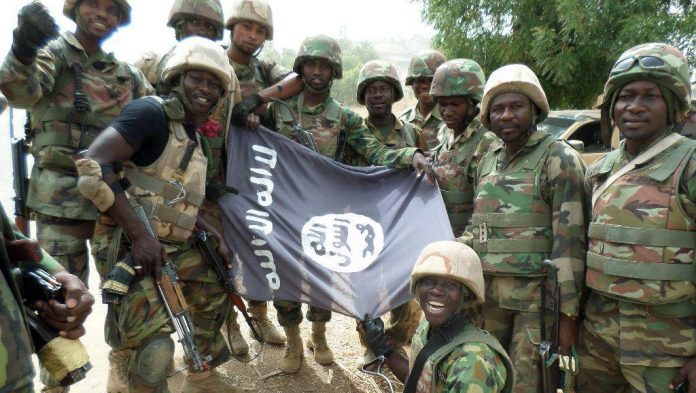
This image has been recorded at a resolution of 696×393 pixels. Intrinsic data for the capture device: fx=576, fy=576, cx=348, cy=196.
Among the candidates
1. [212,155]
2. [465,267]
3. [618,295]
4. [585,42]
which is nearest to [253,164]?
[212,155]

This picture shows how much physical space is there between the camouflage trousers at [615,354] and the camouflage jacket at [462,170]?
4.26 feet

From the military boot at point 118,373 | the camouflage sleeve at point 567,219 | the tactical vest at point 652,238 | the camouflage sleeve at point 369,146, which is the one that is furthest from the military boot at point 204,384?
the tactical vest at point 652,238

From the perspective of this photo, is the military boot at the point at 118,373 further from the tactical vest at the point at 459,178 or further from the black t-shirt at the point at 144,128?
the tactical vest at the point at 459,178

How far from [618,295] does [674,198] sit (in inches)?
21.5

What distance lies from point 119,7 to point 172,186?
155 cm

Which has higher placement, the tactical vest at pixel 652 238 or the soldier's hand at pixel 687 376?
the tactical vest at pixel 652 238

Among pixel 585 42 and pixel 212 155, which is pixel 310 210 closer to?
pixel 212 155

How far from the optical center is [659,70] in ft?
9.29

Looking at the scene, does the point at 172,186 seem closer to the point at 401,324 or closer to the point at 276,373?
the point at 276,373

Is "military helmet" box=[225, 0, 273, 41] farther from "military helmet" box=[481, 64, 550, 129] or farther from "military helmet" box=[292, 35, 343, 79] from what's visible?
"military helmet" box=[481, 64, 550, 129]

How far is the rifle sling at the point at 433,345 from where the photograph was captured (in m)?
2.72

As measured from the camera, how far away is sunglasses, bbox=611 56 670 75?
2.84 m

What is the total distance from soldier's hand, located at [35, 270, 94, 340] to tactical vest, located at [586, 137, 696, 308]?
2463 mm

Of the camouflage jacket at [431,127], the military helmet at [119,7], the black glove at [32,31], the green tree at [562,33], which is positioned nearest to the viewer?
the black glove at [32,31]
